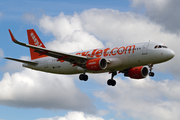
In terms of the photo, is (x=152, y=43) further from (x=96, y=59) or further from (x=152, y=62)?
(x=96, y=59)

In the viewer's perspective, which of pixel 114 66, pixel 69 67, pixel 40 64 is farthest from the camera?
pixel 40 64

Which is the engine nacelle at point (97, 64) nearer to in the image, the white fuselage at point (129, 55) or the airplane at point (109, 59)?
the airplane at point (109, 59)

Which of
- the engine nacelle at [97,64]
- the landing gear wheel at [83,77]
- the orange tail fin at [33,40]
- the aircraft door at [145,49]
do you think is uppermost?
the orange tail fin at [33,40]

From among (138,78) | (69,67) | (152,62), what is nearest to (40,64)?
(69,67)

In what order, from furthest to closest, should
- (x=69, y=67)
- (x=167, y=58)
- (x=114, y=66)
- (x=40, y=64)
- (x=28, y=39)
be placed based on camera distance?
(x=28, y=39) < (x=40, y=64) < (x=69, y=67) < (x=114, y=66) < (x=167, y=58)

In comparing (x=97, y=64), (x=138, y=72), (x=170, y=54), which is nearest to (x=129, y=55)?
(x=97, y=64)

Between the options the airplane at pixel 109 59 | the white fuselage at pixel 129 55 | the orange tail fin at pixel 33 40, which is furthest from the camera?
the orange tail fin at pixel 33 40

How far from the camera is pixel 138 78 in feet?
160

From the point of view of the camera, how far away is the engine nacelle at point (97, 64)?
141ft

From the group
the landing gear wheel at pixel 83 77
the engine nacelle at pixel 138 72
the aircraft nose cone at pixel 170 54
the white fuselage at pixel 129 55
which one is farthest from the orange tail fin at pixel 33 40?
→ the aircraft nose cone at pixel 170 54

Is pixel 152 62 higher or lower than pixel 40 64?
lower

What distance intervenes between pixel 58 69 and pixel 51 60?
90.4 inches

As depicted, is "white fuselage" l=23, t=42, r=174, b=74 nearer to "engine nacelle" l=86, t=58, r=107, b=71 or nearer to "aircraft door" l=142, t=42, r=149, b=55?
"aircraft door" l=142, t=42, r=149, b=55

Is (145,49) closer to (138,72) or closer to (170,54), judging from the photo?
(170,54)
